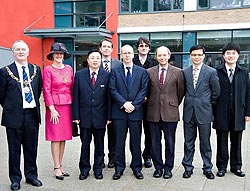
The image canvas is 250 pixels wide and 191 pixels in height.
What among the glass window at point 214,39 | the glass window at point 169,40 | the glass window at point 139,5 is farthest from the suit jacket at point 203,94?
the glass window at point 139,5

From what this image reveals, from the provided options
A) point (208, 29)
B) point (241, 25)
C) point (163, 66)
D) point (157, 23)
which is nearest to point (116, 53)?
point (157, 23)

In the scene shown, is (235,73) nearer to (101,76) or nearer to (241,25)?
(101,76)

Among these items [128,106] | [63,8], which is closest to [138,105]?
[128,106]

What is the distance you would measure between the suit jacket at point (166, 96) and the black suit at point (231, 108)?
2.08 ft

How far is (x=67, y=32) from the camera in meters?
21.4

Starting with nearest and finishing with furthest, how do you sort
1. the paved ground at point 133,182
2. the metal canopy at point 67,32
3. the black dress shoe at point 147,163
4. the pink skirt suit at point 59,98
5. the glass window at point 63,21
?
the paved ground at point 133,182 → the pink skirt suit at point 59,98 → the black dress shoe at point 147,163 → the metal canopy at point 67,32 → the glass window at point 63,21

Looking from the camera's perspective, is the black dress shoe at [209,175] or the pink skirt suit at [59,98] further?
the black dress shoe at [209,175]

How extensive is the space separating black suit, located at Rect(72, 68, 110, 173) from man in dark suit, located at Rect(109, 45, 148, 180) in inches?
5.7

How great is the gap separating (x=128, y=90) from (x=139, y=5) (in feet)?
57.4

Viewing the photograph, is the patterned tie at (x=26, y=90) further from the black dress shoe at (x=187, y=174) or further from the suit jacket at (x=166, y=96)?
the black dress shoe at (x=187, y=174)

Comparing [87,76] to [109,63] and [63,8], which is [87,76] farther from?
[63,8]

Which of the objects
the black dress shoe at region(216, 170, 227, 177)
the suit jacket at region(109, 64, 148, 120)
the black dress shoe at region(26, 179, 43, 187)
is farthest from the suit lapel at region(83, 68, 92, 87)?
the black dress shoe at region(216, 170, 227, 177)

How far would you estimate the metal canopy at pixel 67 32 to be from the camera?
2088 cm

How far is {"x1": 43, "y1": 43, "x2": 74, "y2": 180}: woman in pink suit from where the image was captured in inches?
191
